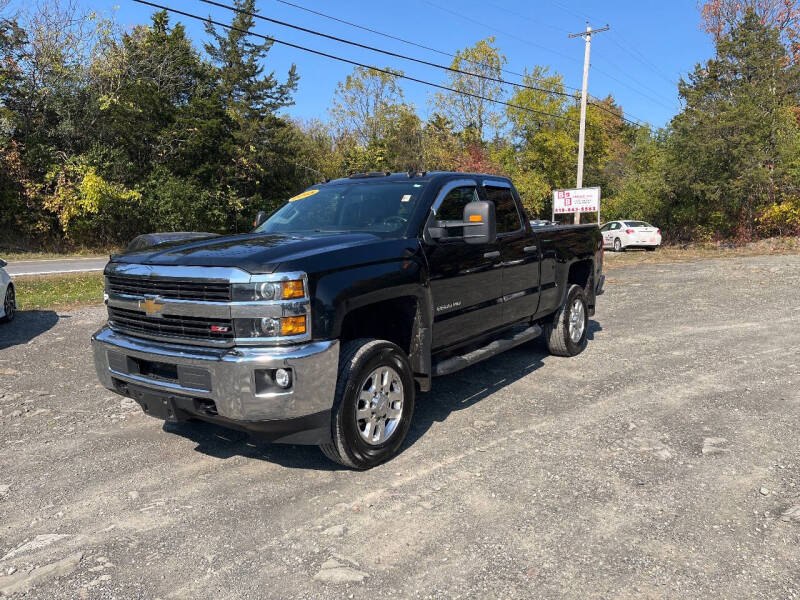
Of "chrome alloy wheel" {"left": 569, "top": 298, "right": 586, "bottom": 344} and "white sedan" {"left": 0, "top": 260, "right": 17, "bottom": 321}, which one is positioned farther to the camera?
"white sedan" {"left": 0, "top": 260, "right": 17, "bottom": 321}

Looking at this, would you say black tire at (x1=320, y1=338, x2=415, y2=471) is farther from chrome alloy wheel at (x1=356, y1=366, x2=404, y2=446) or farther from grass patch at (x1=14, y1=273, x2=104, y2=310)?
grass patch at (x1=14, y1=273, x2=104, y2=310)

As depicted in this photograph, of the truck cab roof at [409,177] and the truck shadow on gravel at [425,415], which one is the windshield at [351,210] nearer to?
the truck cab roof at [409,177]

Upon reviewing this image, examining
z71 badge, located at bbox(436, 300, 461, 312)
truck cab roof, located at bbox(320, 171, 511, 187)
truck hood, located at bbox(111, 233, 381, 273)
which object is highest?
truck cab roof, located at bbox(320, 171, 511, 187)

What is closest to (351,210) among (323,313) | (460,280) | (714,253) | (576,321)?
(460,280)

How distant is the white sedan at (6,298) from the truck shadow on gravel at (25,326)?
0.15 meters

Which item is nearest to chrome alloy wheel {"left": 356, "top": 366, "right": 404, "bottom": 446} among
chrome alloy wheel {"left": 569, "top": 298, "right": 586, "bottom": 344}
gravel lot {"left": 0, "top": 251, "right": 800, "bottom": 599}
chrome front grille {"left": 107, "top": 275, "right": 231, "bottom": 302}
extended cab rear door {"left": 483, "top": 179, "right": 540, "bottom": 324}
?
gravel lot {"left": 0, "top": 251, "right": 800, "bottom": 599}

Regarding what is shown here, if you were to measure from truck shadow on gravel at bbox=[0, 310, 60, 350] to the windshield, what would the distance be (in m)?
4.93

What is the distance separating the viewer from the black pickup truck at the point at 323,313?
3346 millimetres

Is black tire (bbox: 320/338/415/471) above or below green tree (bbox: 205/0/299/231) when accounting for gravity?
below

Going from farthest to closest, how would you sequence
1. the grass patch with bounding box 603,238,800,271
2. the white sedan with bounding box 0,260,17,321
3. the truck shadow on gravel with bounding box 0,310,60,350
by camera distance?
the grass patch with bounding box 603,238,800,271, the white sedan with bounding box 0,260,17,321, the truck shadow on gravel with bounding box 0,310,60,350

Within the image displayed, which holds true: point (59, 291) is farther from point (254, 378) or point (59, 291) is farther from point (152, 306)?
point (254, 378)

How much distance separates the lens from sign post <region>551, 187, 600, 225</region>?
22781mm

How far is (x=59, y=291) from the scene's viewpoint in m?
12.7

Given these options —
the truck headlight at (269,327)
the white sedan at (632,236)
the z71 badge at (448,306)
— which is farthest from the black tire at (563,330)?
the white sedan at (632,236)
